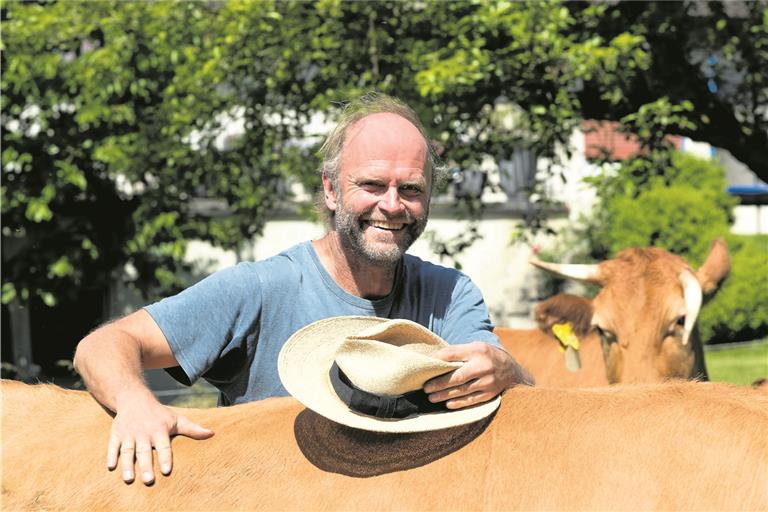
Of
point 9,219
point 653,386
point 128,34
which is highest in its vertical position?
point 128,34

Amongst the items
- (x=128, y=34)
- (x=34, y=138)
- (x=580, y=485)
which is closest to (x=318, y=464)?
(x=580, y=485)

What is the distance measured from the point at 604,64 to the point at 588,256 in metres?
10.6

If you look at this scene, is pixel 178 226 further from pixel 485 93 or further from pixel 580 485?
pixel 580 485

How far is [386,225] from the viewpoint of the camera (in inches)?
127

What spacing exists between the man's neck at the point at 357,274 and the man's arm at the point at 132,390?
0.59m

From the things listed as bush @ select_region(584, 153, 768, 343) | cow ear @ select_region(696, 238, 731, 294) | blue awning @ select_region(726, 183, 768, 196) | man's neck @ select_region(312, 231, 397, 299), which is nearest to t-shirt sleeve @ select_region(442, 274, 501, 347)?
man's neck @ select_region(312, 231, 397, 299)

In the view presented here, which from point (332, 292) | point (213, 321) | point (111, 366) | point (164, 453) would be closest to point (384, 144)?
point (332, 292)

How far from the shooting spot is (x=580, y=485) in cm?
242

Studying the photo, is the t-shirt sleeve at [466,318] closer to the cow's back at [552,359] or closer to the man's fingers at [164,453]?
the man's fingers at [164,453]

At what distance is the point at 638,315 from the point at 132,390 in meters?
4.32

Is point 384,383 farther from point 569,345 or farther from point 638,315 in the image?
point 569,345

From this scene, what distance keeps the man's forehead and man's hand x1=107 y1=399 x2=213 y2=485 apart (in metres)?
1.00

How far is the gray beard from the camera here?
322 centimetres

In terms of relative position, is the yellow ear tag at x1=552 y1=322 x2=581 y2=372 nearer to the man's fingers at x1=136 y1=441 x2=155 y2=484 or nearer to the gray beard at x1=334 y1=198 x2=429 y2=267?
the gray beard at x1=334 y1=198 x2=429 y2=267
